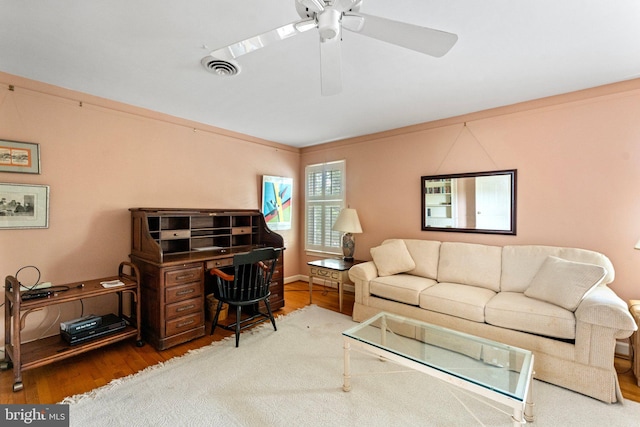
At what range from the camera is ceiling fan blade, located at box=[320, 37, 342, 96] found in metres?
1.40

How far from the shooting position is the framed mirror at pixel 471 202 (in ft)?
9.87

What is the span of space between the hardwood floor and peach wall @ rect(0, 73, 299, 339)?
47 centimetres

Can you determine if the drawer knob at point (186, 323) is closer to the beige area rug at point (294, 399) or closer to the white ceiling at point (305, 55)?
the beige area rug at point (294, 399)

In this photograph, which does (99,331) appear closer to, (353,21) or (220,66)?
(220,66)

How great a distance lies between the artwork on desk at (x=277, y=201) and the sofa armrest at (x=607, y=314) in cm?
364

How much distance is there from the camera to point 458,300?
8.32ft

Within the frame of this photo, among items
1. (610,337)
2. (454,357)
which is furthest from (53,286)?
(610,337)

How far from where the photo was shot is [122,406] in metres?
1.85

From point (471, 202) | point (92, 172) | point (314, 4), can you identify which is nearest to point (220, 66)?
point (314, 4)

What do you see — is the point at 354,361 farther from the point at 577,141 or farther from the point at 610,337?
the point at 577,141

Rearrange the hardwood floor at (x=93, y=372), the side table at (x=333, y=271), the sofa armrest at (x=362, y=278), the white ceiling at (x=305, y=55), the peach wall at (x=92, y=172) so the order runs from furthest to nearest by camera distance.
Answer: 1. the side table at (x=333, y=271)
2. the sofa armrest at (x=362, y=278)
3. the peach wall at (x=92, y=172)
4. the hardwood floor at (x=93, y=372)
5. the white ceiling at (x=305, y=55)

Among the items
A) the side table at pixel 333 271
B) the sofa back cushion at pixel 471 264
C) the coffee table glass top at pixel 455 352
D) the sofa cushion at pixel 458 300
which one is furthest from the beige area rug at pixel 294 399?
the side table at pixel 333 271

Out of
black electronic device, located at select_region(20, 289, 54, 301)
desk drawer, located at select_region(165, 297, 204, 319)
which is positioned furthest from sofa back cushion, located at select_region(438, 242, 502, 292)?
black electronic device, located at select_region(20, 289, 54, 301)

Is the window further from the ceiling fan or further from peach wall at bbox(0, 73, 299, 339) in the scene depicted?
the ceiling fan
